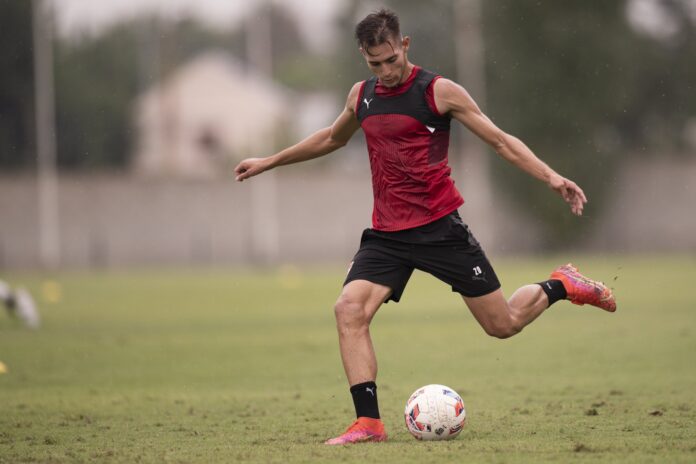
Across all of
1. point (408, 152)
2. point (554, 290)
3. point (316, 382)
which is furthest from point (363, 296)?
point (316, 382)

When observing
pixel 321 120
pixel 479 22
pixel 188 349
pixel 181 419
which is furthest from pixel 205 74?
pixel 181 419

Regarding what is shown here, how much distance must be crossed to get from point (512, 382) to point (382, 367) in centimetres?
195

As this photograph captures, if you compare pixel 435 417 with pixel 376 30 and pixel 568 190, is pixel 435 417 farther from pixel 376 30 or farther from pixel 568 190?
pixel 376 30

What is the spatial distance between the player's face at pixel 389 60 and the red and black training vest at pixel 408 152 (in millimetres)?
148

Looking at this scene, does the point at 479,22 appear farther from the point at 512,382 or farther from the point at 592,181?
the point at 512,382

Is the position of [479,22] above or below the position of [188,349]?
above

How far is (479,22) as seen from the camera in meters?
48.2

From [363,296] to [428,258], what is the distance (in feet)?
1.84

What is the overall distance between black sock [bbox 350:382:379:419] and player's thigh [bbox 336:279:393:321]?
0.47m

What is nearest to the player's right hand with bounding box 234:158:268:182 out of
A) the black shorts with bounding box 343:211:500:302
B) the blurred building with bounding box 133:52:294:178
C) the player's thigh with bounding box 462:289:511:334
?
the black shorts with bounding box 343:211:500:302

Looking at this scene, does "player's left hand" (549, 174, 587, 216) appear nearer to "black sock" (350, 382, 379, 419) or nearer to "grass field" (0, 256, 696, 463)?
"grass field" (0, 256, 696, 463)

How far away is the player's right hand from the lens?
8648 millimetres

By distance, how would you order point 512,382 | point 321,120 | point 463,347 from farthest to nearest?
point 321,120 → point 463,347 → point 512,382

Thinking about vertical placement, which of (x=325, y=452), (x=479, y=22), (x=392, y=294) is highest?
(x=479, y=22)
